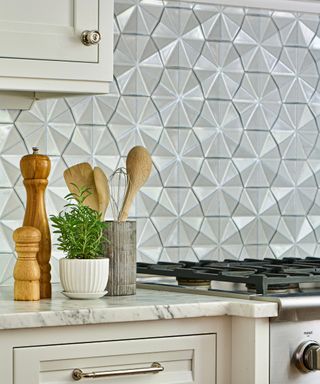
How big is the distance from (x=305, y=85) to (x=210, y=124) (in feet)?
1.28

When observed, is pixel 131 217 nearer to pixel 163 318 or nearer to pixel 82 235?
pixel 82 235

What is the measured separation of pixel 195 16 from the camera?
2850 millimetres

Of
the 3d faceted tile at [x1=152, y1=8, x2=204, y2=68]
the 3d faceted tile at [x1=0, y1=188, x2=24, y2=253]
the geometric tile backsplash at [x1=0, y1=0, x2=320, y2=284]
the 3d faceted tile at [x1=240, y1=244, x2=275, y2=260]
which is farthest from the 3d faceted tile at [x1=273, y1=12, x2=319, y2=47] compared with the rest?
the 3d faceted tile at [x1=0, y1=188, x2=24, y2=253]

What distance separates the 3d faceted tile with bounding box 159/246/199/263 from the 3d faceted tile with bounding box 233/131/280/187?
0.93ft

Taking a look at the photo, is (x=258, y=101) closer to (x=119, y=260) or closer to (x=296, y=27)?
(x=296, y=27)

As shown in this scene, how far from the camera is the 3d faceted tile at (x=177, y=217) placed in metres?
2.79

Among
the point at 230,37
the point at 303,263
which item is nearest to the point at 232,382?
the point at 303,263

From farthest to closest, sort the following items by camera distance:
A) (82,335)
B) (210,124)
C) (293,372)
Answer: (210,124)
(293,372)
(82,335)

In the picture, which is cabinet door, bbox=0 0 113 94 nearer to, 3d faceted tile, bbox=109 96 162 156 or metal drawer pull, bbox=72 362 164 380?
3d faceted tile, bbox=109 96 162 156

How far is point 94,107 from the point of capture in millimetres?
2695

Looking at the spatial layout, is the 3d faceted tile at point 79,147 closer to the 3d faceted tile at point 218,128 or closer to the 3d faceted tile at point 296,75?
the 3d faceted tile at point 218,128

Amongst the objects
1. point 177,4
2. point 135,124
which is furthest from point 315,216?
point 177,4

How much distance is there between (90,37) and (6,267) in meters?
0.69

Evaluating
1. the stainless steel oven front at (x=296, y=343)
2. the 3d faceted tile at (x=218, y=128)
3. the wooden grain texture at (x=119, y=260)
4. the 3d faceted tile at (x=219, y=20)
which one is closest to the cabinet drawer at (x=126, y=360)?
the stainless steel oven front at (x=296, y=343)
